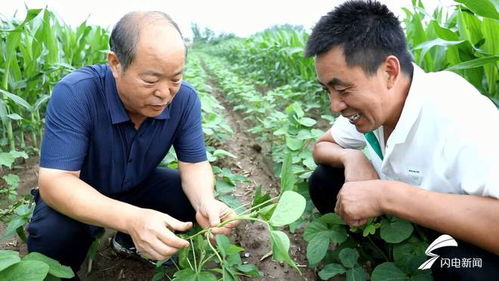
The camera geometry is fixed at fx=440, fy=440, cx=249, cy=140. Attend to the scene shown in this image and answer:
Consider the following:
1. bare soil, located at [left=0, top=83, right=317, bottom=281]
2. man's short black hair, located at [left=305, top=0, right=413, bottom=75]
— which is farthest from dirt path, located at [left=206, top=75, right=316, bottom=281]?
man's short black hair, located at [left=305, top=0, right=413, bottom=75]

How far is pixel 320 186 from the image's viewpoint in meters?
1.53

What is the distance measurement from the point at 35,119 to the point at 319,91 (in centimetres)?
237

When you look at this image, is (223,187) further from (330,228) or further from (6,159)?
(6,159)

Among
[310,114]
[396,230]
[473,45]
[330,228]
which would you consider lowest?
[310,114]

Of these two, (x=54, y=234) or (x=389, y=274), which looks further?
(x=54, y=234)

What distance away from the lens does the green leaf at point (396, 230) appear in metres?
1.12

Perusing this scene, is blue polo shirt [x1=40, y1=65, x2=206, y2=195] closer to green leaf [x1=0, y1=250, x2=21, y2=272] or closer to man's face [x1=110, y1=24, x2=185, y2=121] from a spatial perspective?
man's face [x1=110, y1=24, x2=185, y2=121]

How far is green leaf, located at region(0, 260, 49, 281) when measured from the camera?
91cm

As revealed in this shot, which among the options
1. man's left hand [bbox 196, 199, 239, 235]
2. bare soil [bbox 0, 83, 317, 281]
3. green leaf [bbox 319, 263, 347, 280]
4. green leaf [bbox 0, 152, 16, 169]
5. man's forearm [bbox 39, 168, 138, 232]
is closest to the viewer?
man's forearm [bbox 39, 168, 138, 232]

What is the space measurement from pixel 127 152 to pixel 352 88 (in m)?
0.73

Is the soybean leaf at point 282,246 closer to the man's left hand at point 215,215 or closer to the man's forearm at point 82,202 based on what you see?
the man's left hand at point 215,215

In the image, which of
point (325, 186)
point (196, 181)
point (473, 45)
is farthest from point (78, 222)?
point (473, 45)

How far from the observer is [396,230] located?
1.13m

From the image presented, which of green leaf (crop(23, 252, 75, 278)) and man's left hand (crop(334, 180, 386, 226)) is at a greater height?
man's left hand (crop(334, 180, 386, 226))
